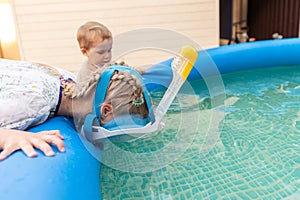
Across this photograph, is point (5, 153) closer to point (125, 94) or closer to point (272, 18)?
point (125, 94)

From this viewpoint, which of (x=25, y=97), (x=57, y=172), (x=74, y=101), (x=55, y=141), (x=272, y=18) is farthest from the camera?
(x=272, y=18)

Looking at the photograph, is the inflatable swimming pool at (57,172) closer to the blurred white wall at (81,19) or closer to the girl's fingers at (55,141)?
the girl's fingers at (55,141)

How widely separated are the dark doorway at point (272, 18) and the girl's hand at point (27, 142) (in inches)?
163

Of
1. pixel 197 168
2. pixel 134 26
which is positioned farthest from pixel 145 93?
pixel 134 26

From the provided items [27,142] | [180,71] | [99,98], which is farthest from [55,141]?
[180,71]

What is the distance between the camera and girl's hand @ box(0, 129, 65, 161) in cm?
81

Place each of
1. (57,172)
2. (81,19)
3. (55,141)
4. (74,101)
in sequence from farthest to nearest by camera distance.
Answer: (81,19), (74,101), (55,141), (57,172)

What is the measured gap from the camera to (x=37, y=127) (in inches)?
41.3

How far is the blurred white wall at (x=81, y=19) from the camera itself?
11.2 feet

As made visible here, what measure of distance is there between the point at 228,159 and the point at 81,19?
2.76 meters

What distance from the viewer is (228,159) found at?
1.20 m

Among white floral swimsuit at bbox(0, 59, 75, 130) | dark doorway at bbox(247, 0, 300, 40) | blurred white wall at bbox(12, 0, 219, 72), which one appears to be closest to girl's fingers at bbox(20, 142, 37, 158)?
white floral swimsuit at bbox(0, 59, 75, 130)

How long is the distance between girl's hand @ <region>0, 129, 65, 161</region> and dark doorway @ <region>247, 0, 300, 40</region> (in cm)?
414

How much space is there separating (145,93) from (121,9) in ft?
8.67
